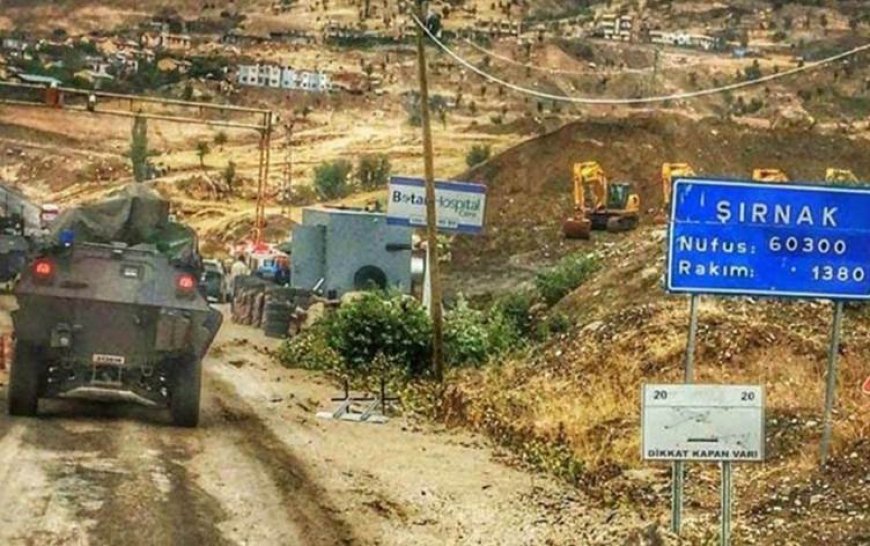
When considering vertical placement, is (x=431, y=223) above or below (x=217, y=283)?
above

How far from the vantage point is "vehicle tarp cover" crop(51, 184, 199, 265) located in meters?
20.8

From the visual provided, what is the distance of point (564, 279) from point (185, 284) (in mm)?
17990

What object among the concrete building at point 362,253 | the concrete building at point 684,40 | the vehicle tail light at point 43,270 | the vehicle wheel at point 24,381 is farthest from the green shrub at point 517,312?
the concrete building at point 684,40

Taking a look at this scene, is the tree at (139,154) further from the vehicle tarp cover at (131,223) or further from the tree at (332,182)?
the vehicle tarp cover at (131,223)

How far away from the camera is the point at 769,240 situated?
13.5 m

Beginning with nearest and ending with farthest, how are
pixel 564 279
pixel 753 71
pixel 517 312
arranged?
pixel 517 312 < pixel 564 279 < pixel 753 71

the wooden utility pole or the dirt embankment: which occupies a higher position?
the dirt embankment

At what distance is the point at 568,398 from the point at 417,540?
815 cm

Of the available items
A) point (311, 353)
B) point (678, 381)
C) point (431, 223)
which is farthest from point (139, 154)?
point (678, 381)

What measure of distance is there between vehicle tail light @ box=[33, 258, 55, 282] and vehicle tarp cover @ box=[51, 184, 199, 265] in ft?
6.05

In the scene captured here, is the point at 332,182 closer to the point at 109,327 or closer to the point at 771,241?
the point at 109,327

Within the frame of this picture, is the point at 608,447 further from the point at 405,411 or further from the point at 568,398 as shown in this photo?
the point at 405,411

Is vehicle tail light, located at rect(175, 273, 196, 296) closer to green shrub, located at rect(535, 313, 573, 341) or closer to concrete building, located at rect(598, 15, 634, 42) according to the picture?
green shrub, located at rect(535, 313, 573, 341)

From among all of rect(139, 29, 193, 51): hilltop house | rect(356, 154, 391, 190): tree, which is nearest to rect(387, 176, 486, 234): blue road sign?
rect(356, 154, 391, 190): tree
